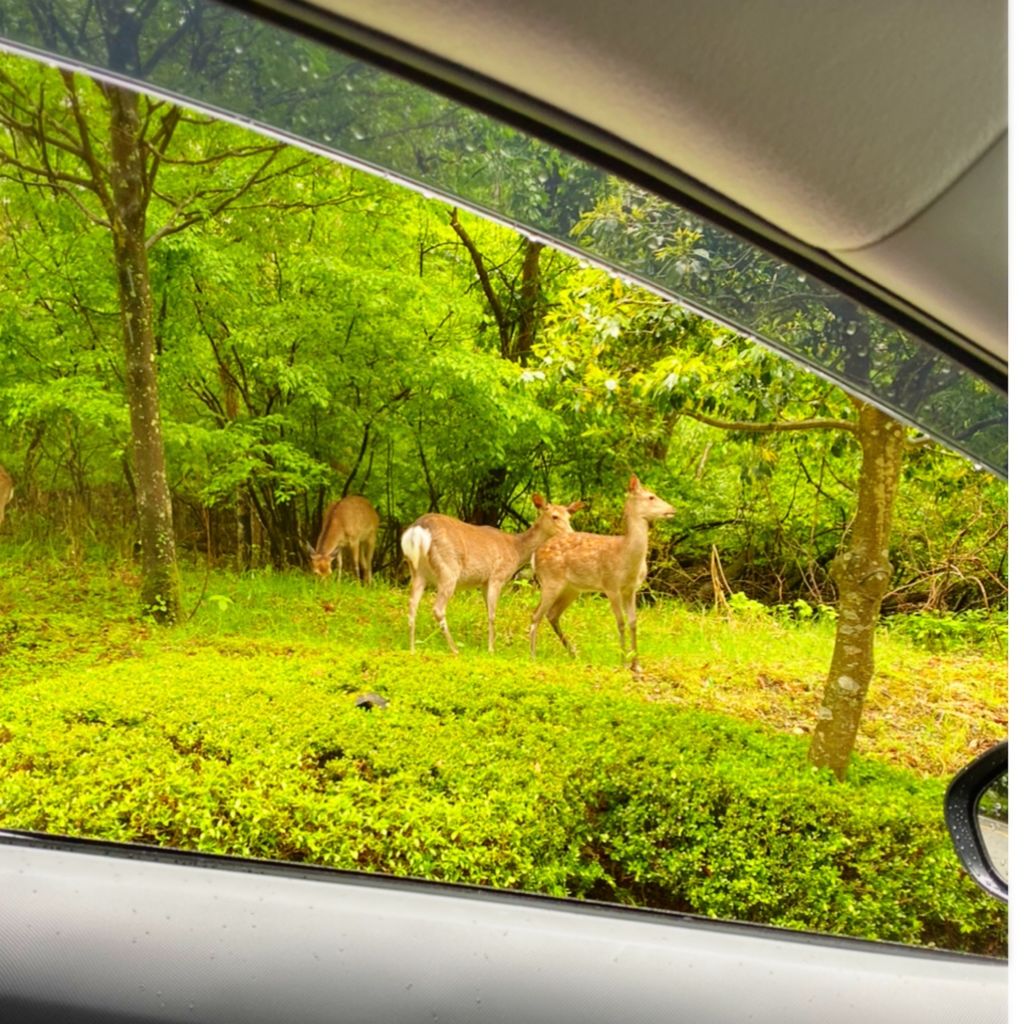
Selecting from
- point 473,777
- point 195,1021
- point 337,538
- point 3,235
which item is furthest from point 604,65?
point 3,235

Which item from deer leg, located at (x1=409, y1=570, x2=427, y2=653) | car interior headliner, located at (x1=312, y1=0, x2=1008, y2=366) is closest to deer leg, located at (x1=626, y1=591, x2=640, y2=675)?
deer leg, located at (x1=409, y1=570, x2=427, y2=653)

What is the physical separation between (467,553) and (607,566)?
451 mm

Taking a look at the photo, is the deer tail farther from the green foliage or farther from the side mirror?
the side mirror

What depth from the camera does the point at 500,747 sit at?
321cm

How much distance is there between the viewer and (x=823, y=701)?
3.18m

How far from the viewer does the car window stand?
121 inches

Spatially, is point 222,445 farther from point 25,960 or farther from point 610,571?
point 25,960

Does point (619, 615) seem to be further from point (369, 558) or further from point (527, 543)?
point (369, 558)

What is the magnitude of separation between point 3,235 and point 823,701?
301 cm

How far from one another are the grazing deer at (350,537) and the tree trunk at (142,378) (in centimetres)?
47

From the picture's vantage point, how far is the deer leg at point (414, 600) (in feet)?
11.3

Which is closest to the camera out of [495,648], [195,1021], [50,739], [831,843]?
[195,1021]

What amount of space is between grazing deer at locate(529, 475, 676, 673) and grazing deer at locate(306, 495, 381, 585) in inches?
22.4

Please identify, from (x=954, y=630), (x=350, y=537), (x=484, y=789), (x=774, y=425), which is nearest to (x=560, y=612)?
(x=484, y=789)
